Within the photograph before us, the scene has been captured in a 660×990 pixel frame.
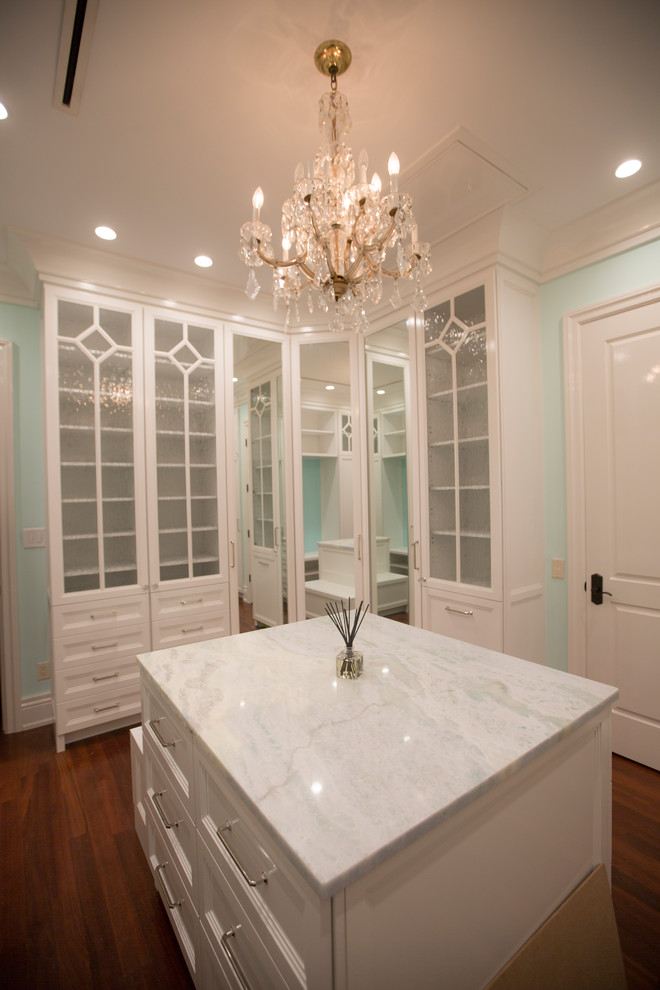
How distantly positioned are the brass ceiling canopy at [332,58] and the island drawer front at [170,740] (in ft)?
6.61

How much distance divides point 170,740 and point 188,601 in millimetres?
1751

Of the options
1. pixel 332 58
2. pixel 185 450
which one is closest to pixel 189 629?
pixel 185 450

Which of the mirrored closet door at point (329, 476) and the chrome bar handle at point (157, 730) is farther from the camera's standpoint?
the mirrored closet door at point (329, 476)

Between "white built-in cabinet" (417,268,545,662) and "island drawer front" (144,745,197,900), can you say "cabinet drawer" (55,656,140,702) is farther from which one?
"white built-in cabinet" (417,268,545,662)

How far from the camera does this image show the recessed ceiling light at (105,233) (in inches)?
94.4

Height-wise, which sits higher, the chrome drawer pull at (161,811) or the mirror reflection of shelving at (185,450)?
the mirror reflection of shelving at (185,450)

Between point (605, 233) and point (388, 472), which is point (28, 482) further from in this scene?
point (605, 233)

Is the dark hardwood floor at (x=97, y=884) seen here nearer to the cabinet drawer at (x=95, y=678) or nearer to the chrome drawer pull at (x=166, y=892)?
the chrome drawer pull at (x=166, y=892)

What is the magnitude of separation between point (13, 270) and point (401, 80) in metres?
2.51

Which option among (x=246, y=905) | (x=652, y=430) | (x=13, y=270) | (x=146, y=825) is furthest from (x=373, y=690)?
(x=13, y=270)

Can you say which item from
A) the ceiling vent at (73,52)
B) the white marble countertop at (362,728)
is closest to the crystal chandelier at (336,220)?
the ceiling vent at (73,52)

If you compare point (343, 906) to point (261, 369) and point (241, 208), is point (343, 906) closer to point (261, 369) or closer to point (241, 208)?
point (241, 208)

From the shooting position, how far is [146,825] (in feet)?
5.14

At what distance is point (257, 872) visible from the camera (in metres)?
0.84
